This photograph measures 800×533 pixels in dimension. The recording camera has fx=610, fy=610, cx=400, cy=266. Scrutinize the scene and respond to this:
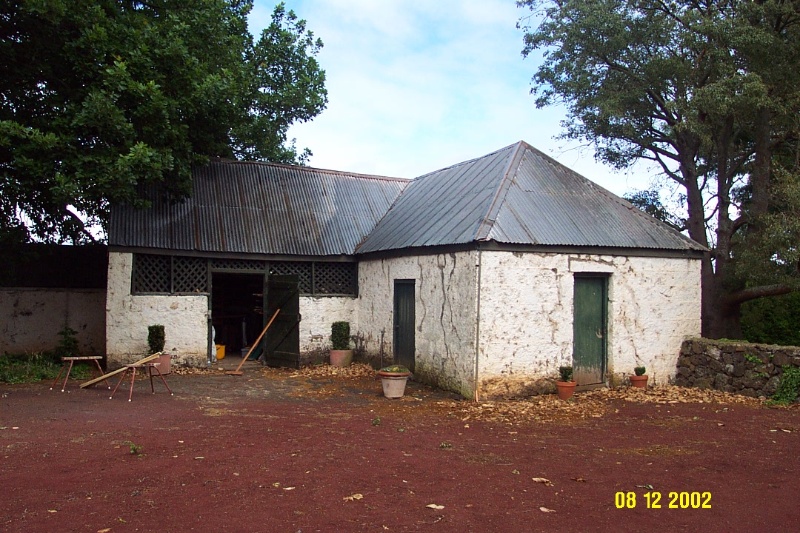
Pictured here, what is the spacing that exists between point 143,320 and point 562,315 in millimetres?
8490

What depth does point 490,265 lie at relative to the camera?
9.98m

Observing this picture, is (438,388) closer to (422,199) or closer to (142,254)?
(422,199)

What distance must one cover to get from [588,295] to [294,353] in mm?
6560

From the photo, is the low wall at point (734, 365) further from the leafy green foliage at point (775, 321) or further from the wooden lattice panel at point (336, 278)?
the wooden lattice panel at point (336, 278)

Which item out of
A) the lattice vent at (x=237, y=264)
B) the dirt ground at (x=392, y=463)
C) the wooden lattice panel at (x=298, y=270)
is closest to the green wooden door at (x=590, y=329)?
the dirt ground at (x=392, y=463)

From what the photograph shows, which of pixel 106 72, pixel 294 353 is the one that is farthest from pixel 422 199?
pixel 106 72

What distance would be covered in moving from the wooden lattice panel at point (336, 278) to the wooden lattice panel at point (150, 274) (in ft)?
11.0

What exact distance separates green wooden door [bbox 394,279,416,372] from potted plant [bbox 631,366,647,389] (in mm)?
4087

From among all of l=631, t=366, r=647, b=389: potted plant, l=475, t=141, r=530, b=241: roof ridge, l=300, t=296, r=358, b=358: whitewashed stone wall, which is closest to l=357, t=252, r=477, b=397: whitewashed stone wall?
l=475, t=141, r=530, b=241: roof ridge

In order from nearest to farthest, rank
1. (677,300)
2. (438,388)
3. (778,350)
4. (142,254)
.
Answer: (778,350), (438,388), (677,300), (142,254)

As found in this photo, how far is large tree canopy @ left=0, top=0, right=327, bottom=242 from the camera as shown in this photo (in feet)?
34.1

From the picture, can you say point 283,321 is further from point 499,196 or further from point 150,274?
point 499,196

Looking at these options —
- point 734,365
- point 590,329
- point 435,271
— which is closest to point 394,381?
point 435,271

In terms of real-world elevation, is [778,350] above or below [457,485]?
above
